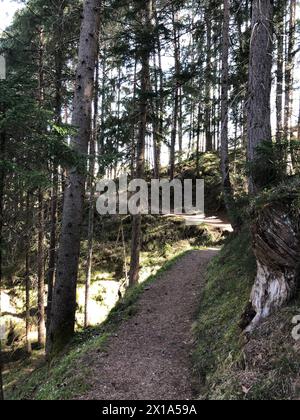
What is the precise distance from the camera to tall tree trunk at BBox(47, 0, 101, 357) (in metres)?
8.32

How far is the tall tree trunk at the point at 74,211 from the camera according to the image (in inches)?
328

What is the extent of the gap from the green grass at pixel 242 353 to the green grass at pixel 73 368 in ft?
6.66

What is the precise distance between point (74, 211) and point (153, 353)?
3.48 m

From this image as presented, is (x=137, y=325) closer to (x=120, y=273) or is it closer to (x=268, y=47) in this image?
(x=268, y=47)

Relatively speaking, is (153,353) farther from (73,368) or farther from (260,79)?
(260,79)

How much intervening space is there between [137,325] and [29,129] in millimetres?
5223

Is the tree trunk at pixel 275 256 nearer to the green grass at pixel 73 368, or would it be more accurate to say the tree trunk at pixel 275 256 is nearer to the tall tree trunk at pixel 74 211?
the green grass at pixel 73 368

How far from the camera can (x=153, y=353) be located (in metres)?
7.27

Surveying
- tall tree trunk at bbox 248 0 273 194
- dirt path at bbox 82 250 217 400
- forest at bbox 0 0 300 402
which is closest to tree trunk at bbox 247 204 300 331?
forest at bbox 0 0 300 402

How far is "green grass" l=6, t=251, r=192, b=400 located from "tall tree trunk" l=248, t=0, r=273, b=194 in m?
4.64

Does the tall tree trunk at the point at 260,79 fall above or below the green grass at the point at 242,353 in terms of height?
above

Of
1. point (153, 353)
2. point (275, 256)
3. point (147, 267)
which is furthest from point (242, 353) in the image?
point (147, 267)

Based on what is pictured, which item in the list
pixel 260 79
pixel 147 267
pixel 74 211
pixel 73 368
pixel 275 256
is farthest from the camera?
pixel 147 267

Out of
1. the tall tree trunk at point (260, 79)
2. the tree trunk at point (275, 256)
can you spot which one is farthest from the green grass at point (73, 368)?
the tall tree trunk at point (260, 79)
